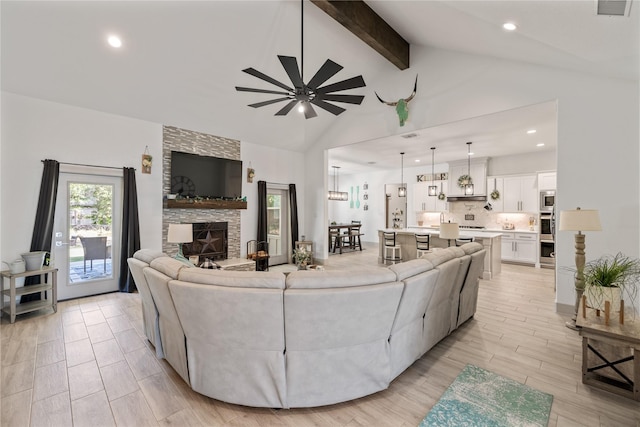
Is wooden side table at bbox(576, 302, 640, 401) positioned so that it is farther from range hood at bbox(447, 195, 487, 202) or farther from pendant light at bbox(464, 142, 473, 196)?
range hood at bbox(447, 195, 487, 202)

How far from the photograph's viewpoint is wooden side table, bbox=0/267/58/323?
3.62 m

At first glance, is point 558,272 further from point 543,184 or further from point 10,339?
point 10,339

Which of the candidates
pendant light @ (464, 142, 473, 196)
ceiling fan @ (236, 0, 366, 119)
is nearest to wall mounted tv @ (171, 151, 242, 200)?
ceiling fan @ (236, 0, 366, 119)

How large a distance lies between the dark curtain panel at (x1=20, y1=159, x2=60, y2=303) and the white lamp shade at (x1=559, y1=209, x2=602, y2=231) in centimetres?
699

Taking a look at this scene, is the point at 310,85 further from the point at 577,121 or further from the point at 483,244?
the point at 483,244

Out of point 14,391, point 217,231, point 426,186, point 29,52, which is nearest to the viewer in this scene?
point 14,391

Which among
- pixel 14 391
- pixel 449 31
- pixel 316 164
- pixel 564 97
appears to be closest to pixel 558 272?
pixel 564 97

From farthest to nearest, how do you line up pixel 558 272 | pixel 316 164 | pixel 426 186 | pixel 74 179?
pixel 426 186
pixel 316 164
pixel 74 179
pixel 558 272

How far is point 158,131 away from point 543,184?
8.91 meters

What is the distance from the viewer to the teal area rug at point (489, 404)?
1.91 meters

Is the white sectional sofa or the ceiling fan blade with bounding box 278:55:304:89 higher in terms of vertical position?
the ceiling fan blade with bounding box 278:55:304:89

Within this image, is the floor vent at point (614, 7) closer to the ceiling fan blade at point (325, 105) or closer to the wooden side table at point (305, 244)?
the ceiling fan blade at point (325, 105)

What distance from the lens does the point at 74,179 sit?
4578 millimetres

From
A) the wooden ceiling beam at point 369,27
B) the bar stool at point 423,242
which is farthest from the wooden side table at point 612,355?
the wooden ceiling beam at point 369,27
